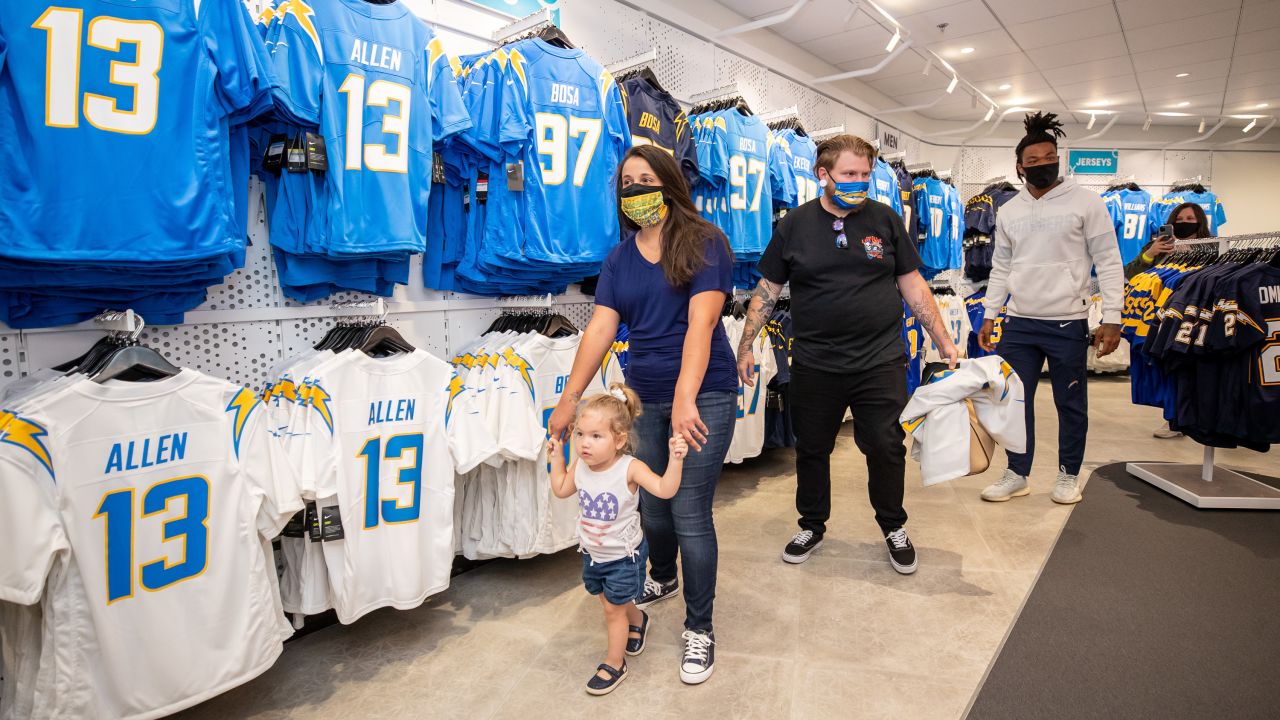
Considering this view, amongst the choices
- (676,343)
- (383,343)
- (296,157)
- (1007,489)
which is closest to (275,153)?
(296,157)

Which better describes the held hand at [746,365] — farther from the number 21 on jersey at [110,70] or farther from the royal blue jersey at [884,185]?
the royal blue jersey at [884,185]

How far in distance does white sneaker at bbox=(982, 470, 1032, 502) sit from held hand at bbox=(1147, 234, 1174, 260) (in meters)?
1.71

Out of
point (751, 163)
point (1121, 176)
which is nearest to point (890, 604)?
point (751, 163)

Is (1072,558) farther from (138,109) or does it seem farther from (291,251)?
(138,109)

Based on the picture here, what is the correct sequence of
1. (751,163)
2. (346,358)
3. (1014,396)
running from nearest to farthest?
(346,358)
(1014,396)
(751,163)

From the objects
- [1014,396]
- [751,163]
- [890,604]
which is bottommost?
[890,604]

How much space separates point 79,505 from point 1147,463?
5007 millimetres

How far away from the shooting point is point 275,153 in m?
2.08

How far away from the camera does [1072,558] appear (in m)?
2.87

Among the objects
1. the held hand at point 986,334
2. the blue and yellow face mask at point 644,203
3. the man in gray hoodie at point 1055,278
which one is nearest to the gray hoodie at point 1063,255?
the man in gray hoodie at point 1055,278

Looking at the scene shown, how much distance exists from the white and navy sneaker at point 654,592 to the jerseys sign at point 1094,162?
1006cm

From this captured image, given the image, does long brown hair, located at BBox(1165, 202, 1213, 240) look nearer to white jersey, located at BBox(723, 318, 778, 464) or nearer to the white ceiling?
the white ceiling

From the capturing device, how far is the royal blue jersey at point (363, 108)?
2.01 meters

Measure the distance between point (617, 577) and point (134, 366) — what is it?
1.38 m
